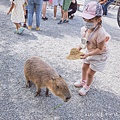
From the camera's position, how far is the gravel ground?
7.64 feet

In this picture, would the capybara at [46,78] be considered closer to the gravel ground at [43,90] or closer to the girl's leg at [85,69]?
the gravel ground at [43,90]

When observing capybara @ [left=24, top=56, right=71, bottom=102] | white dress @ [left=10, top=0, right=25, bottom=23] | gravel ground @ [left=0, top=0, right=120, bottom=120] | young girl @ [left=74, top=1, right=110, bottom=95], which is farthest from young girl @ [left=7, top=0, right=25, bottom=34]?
young girl @ [left=74, top=1, right=110, bottom=95]

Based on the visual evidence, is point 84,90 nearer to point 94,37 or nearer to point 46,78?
point 46,78

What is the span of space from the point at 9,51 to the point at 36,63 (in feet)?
4.94

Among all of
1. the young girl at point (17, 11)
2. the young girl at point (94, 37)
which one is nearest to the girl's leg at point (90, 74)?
the young girl at point (94, 37)

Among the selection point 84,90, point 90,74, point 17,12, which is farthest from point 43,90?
point 17,12

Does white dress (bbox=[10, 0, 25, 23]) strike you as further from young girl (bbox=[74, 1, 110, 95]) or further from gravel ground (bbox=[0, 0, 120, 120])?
young girl (bbox=[74, 1, 110, 95])

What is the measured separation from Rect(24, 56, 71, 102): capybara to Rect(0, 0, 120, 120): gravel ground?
248 mm

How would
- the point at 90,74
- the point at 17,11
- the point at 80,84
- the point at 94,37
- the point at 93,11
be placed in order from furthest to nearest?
the point at 17,11, the point at 80,84, the point at 90,74, the point at 94,37, the point at 93,11

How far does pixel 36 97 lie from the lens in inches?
100

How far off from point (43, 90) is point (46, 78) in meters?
0.46

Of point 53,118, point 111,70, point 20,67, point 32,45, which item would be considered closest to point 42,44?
point 32,45

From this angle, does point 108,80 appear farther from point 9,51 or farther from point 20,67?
point 9,51

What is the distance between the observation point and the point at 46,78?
2.31 metres
